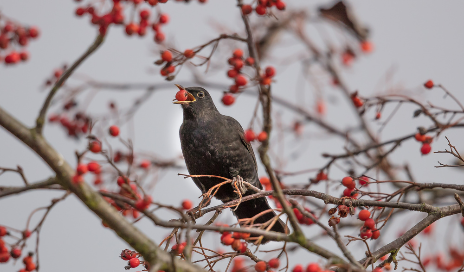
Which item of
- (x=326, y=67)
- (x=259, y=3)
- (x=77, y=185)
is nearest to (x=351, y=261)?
(x=77, y=185)

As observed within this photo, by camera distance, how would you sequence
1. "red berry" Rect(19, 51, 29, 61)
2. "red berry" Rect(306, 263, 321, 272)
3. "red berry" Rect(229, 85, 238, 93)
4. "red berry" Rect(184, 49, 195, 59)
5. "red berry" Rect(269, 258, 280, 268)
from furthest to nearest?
"red berry" Rect(19, 51, 29, 61) < "red berry" Rect(184, 49, 195, 59) < "red berry" Rect(229, 85, 238, 93) < "red berry" Rect(269, 258, 280, 268) < "red berry" Rect(306, 263, 321, 272)

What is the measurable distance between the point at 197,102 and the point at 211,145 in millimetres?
480

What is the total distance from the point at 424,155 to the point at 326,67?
2747 mm

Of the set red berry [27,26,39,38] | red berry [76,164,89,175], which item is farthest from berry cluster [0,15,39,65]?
red berry [76,164,89,175]

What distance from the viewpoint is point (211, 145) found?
169 inches

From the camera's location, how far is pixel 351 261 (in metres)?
2.12

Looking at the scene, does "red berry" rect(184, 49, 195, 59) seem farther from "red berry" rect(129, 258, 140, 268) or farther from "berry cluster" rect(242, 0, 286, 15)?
"red berry" rect(129, 258, 140, 268)

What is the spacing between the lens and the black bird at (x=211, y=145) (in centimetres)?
431

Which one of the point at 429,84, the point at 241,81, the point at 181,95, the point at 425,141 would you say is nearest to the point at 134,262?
the point at 241,81

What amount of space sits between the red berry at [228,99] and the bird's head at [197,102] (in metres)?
1.53

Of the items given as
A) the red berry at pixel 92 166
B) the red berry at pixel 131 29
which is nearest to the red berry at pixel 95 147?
the red berry at pixel 92 166

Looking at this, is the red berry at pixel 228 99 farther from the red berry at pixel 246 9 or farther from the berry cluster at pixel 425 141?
the berry cluster at pixel 425 141

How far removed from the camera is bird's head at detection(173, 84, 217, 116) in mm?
4414

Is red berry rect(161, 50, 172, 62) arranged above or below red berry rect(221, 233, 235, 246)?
above
